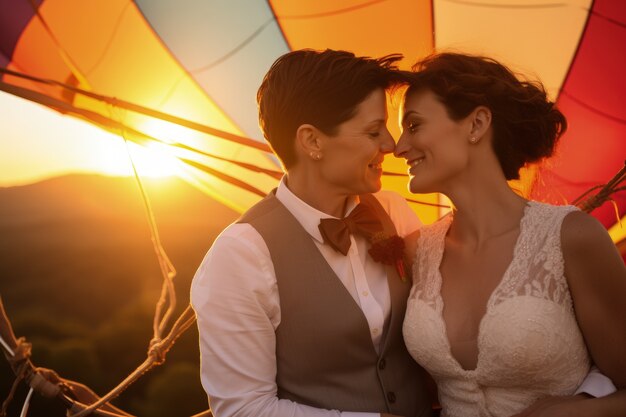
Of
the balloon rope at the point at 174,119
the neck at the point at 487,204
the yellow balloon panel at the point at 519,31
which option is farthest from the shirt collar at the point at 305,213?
the yellow balloon panel at the point at 519,31

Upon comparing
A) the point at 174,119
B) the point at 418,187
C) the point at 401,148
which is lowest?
the point at 418,187

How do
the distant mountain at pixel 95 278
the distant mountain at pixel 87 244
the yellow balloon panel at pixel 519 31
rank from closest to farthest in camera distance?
1. the yellow balloon panel at pixel 519 31
2. the distant mountain at pixel 95 278
3. the distant mountain at pixel 87 244

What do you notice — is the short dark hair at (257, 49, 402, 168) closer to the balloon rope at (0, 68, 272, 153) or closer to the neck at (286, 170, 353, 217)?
the neck at (286, 170, 353, 217)

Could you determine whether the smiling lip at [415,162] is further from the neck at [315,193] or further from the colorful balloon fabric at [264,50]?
the colorful balloon fabric at [264,50]

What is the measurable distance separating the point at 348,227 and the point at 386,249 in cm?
12

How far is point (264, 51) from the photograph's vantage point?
333 centimetres

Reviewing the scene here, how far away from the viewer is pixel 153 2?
316cm

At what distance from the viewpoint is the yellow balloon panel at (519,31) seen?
9.39 feet

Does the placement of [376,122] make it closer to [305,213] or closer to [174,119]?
[305,213]

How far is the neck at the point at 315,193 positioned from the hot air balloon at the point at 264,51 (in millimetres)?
1009

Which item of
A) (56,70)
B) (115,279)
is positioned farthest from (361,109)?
(115,279)

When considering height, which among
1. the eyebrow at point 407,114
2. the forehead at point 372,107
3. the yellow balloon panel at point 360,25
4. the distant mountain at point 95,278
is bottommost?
the distant mountain at point 95,278

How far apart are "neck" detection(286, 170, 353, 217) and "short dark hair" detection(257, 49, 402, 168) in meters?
0.12

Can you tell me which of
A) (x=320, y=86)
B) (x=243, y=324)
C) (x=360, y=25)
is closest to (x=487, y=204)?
(x=320, y=86)
